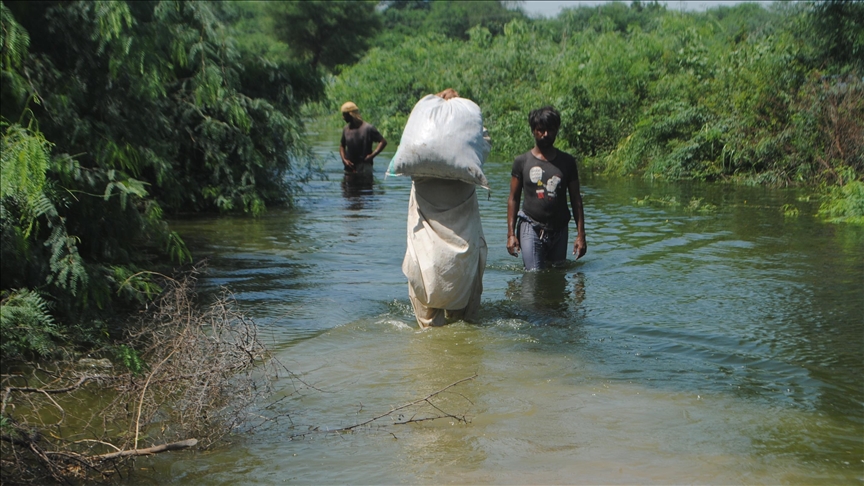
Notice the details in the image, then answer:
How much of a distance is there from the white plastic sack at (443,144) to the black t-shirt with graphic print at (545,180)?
1.59 m

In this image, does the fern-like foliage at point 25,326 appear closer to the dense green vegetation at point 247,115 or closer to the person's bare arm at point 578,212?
the dense green vegetation at point 247,115

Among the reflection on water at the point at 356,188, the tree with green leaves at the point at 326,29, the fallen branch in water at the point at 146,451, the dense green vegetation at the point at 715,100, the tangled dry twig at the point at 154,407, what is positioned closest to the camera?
the fallen branch in water at the point at 146,451

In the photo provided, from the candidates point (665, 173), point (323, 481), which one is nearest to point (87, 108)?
point (323, 481)

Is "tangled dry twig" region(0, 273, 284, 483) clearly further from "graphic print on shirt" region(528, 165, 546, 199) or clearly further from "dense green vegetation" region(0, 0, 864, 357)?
"graphic print on shirt" region(528, 165, 546, 199)

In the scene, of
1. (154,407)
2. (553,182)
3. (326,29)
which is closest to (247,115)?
(553,182)

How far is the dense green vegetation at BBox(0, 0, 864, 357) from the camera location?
19.2 ft

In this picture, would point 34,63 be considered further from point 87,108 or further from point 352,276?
point 352,276

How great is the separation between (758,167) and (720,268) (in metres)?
7.92

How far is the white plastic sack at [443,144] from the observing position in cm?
605

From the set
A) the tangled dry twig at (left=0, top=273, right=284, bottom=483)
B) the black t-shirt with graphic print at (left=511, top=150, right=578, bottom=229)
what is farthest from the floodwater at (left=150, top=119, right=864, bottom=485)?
the black t-shirt with graphic print at (left=511, top=150, right=578, bottom=229)

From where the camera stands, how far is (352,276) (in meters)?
8.88

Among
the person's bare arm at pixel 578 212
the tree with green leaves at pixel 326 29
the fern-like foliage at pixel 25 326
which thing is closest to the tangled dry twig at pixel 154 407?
the fern-like foliage at pixel 25 326

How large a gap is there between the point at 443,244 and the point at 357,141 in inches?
387

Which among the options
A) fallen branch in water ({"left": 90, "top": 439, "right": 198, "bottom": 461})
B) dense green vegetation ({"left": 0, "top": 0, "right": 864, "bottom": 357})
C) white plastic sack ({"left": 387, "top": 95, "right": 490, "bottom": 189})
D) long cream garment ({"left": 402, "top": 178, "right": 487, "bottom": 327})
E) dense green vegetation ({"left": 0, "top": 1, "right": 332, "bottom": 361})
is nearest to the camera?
fallen branch in water ({"left": 90, "top": 439, "right": 198, "bottom": 461})
